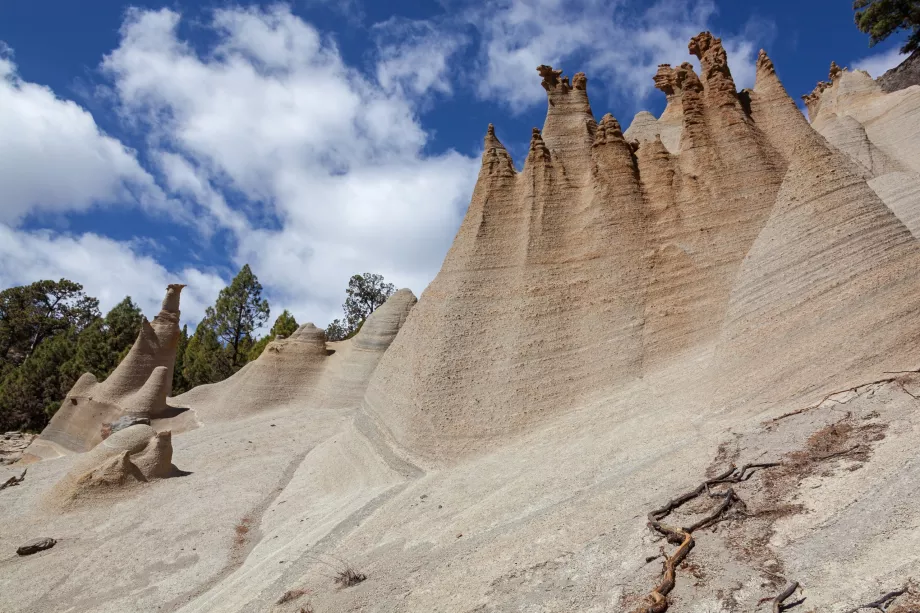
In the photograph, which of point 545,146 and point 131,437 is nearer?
point 545,146

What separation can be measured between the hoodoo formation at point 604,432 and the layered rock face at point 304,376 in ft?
16.6

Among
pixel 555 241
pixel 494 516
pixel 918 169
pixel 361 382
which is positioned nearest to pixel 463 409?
pixel 494 516

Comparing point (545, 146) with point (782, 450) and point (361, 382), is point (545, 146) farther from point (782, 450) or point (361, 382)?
point (361, 382)

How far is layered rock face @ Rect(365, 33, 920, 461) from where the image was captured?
9.20m

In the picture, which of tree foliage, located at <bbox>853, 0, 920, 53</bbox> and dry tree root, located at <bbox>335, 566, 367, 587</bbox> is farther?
tree foliage, located at <bbox>853, 0, 920, 53</bbox>

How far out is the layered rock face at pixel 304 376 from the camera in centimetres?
2503

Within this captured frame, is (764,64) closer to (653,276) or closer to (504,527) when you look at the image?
(653,276)

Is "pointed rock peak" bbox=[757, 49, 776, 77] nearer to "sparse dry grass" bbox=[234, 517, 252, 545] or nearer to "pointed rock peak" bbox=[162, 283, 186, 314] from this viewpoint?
"sparse dry grass" bbox=[234, 517, 252, 545]

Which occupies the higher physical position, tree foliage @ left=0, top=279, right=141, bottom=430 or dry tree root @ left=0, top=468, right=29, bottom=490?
tree foliage @ left=0, top=279, right=141, bottom=430

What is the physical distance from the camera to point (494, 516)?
325 inches

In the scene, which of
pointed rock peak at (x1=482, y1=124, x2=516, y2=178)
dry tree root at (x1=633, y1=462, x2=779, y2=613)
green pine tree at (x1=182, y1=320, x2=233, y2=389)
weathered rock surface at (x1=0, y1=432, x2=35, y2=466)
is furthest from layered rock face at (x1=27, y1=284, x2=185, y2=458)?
dry tree root at (x1=633, y1=462, x2=779, y2=613)

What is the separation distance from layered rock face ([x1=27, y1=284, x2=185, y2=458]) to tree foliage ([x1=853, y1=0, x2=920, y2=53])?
1583 inches

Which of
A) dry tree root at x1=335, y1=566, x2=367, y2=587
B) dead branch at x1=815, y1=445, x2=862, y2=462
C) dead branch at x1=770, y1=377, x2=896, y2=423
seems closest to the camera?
dead branch at x1=815, y1=445, x2=862, y2=462

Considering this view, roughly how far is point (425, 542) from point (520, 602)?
3105 mm
